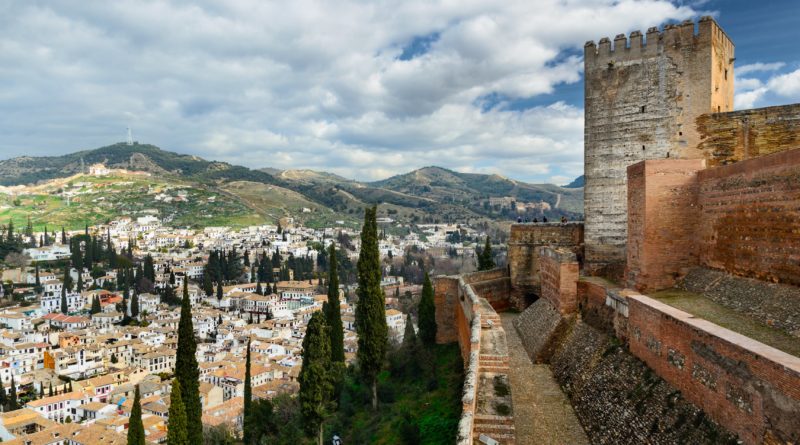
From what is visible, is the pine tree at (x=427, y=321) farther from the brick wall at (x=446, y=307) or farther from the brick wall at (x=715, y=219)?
the brick wall at (x=715, y=219)

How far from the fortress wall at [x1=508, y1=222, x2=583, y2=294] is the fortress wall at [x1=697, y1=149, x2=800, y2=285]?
7.05 m

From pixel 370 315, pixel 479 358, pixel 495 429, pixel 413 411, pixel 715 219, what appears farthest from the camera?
pixel 370 315

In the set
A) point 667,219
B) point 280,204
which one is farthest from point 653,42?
point 280,204

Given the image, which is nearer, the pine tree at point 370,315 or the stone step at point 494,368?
the stone step at point 494,368

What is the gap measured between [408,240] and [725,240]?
13495 centimetres

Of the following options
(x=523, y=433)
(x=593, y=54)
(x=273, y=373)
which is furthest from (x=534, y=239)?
(x=273, y=373)

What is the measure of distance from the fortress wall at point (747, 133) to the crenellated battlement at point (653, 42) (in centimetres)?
204

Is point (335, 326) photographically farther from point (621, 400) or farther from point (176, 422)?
point (621, 400)

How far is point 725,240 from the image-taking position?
9422 millimetres

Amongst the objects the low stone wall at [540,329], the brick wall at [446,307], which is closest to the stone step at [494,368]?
the low stone wall at [540,329]

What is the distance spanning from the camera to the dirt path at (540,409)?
8.47 meters

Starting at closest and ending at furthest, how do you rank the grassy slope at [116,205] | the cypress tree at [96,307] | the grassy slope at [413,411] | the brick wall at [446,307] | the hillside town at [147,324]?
1. the grassy slope at [413,411]
2. the brick wall at [446,307]
3. the hillside town at [147,324]
4. the cypress tree at [96,307]
5. the grassy slope at [116,205]

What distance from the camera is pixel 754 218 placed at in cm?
855

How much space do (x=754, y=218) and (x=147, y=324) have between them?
68.3 m
